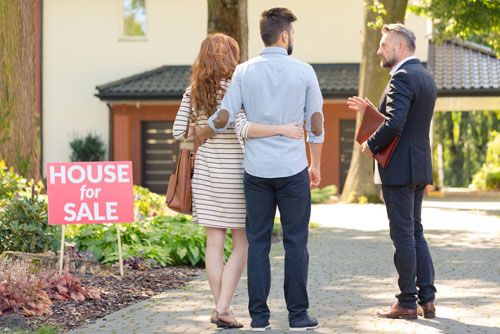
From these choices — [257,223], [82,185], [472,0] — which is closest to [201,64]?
[257,223]

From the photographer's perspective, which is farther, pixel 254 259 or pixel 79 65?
pixel 79 65

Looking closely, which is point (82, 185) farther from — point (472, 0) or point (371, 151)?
point (472, 0)

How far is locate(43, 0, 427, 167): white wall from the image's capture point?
3419 centimetres

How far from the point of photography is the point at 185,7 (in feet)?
112

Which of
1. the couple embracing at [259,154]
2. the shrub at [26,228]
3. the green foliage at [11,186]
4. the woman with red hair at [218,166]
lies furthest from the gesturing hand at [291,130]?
the green foliage at [11,186]

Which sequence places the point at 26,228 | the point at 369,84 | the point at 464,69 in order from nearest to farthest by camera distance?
the point at 26,228 → the point at 369,84 → the point at 464,69

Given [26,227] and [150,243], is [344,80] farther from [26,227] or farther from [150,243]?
[26,227]

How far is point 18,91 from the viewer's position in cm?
1486

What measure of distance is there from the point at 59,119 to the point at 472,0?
47.4 feet

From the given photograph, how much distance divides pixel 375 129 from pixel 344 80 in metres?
24.3

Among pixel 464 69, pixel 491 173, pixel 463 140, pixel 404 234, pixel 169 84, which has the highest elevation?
pixel 464 69

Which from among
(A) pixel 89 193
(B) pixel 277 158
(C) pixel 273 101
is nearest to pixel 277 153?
(B) pixel 277 158

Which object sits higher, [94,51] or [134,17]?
[134,17]

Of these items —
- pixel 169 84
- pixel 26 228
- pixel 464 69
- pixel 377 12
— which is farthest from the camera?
pixel 464 69
